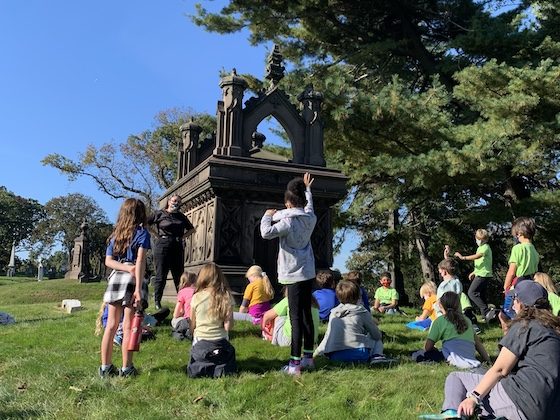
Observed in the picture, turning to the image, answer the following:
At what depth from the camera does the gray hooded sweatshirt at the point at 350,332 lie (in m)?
5.97

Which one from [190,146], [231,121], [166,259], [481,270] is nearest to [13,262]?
[190,146]

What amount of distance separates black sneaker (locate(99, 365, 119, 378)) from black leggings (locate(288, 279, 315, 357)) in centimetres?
172

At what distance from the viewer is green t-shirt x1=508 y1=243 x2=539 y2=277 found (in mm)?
7598

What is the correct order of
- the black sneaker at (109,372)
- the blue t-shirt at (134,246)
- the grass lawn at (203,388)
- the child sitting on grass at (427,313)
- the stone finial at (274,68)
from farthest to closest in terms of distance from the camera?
the stone finial at (274,68)
the child sitting on grass at (427,313)
the blue t-shirt at (134,246)
the black sneaker at (109,372)
the grass lawn at (203,388)

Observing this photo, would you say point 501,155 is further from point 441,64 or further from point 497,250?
point 497,250

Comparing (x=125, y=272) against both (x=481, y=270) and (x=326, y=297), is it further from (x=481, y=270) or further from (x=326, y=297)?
(x=481, y=270)

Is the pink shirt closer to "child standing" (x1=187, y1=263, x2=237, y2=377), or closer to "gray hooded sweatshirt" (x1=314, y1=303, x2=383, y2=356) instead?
"child standing" (x1=187, y1=263, x2=237, y2=377)

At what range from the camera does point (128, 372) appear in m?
5.12

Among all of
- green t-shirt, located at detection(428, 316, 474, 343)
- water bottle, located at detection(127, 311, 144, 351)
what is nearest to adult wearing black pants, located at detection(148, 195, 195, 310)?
water bottle, located at detection(127, 311, 144, 351)

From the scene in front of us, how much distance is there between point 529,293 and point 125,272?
11.6 feet

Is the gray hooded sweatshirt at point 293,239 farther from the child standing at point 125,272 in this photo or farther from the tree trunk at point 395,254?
the tree trunk at point 395,254

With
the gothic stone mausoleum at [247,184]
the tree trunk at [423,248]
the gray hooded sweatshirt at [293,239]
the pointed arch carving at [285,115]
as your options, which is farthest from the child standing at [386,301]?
the tree trunk at [423,248]

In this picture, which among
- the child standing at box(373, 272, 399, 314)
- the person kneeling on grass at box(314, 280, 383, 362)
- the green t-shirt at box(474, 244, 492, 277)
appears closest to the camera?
the person kneeling on grass at box(314, 280, 383, 362)

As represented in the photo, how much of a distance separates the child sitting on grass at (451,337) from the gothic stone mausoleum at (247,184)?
14.9 feet
